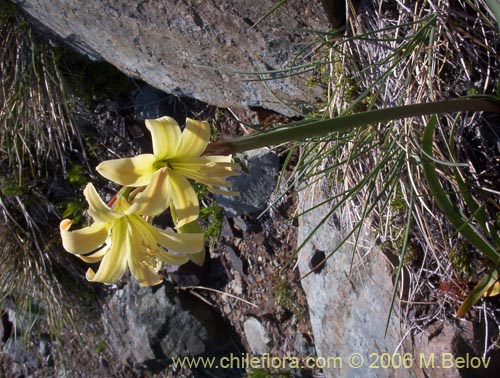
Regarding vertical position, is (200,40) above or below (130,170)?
above

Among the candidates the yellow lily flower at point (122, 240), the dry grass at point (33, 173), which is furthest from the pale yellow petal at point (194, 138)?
the dry grass at point (33, 173)

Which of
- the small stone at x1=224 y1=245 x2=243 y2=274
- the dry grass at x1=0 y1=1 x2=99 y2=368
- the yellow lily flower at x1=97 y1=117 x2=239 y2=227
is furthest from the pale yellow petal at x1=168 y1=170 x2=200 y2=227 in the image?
the dry grass at x1=0 y1=1 x2=99 y2=368

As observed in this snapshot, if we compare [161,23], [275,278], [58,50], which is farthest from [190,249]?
[58,50]

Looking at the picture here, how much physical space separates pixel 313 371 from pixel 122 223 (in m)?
1.40

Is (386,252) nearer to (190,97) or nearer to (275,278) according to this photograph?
(275,278)

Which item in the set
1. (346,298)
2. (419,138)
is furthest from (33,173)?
(419,138)

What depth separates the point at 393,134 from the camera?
158 cm

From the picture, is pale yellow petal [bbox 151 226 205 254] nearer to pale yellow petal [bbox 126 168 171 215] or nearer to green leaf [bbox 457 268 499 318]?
pale yellow petal [bbox 126 168 171 215]

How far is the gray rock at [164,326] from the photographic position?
2.51 metres

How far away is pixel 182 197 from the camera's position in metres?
0.94

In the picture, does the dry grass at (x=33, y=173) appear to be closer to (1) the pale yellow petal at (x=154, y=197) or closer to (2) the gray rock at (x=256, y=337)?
(2) the gray rock at (x=256, y=337)

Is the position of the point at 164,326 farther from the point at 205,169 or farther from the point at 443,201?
the point at 205,169

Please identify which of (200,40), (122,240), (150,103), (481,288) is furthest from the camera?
(150,103)

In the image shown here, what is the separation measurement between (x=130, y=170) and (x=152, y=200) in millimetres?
61
